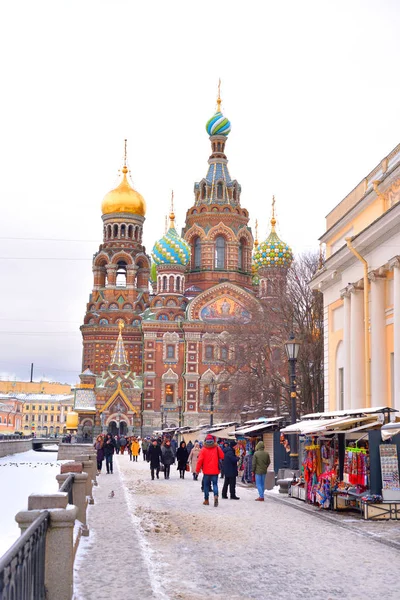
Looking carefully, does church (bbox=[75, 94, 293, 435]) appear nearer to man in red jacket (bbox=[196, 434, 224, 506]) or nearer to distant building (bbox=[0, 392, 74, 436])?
distant building (bbox=[0, 392, 74, 436])

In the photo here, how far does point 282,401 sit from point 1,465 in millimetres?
14965

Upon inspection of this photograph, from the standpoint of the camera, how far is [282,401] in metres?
43.8

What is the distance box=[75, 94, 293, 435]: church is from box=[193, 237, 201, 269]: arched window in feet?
0.32

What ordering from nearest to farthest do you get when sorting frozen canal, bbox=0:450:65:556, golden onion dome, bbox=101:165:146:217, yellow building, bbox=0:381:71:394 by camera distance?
1. frozen canal, bbox=0:450:65:556
2. golden onion dome, bbox=101:165:146:217
3. yellow building, bbox=0:381:71:394

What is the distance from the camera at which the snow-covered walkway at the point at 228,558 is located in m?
7.84

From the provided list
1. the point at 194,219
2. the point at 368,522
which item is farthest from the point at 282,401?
the point at 194,219

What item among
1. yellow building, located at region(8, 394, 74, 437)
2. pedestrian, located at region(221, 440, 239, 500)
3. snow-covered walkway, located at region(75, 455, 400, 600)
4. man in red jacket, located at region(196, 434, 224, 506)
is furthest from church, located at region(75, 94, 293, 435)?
snow-covered walkway, located at region(75, 455, 400, 600)

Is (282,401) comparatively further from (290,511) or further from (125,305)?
(125,305)

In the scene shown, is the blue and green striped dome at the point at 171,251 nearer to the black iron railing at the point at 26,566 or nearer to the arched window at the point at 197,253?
the arched window at the point at 197,253

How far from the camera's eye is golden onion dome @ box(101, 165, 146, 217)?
8338cm

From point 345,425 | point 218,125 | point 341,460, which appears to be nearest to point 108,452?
point 341,460

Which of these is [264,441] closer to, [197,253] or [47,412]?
[197,253]

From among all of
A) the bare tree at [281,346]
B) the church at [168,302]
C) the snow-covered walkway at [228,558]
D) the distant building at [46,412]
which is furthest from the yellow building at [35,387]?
the snow-covered walkway at [228,558]

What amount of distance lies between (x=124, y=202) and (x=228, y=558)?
247 ft
